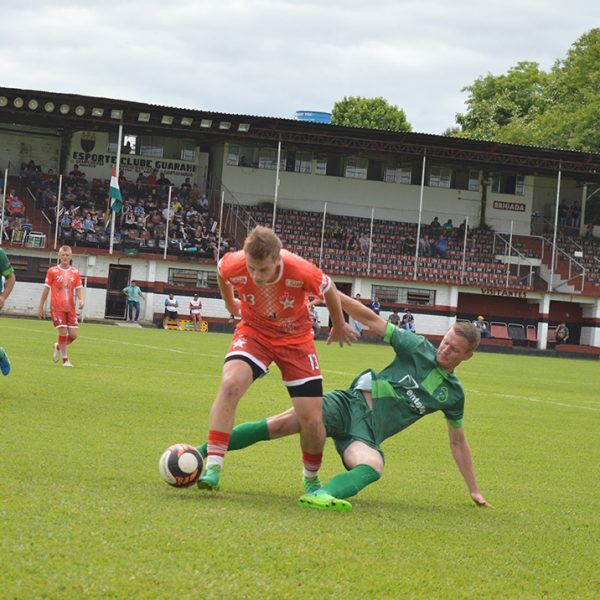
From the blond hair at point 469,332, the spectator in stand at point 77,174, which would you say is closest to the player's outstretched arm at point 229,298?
the blond hair at point 469,332

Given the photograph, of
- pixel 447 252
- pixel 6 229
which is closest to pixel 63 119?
pixel 6 229

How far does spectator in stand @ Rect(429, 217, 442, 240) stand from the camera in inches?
2121

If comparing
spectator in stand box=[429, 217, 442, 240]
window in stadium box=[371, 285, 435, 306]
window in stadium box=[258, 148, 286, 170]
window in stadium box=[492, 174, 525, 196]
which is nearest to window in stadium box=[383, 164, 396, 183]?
spectator in stand box=[429, 217, 442, 240]

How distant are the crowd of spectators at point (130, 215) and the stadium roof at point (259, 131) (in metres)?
2.94

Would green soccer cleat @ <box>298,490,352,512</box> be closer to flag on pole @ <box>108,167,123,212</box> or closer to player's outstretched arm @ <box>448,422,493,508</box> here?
player's outstretched arm @ <box>448,422,493,508</box>

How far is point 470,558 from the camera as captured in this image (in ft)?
19.9

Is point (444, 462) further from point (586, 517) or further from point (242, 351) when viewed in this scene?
point (242, 351)

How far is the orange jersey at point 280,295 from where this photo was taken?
24.0 ft

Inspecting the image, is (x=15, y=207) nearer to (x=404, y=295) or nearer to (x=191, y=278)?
(x=191, y=278)

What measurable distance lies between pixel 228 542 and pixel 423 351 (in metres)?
2.85

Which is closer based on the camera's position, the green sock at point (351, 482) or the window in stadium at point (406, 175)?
the green sock at point (351, 482)

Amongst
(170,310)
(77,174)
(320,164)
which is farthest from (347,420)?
(320,164)

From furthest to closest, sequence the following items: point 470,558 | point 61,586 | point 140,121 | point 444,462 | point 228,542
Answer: point 140,121
point 444,462
point 470,558
point 228,542
point 61,586

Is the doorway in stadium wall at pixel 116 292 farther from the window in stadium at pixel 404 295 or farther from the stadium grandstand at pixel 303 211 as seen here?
the window in stadium at pixel 404 295
